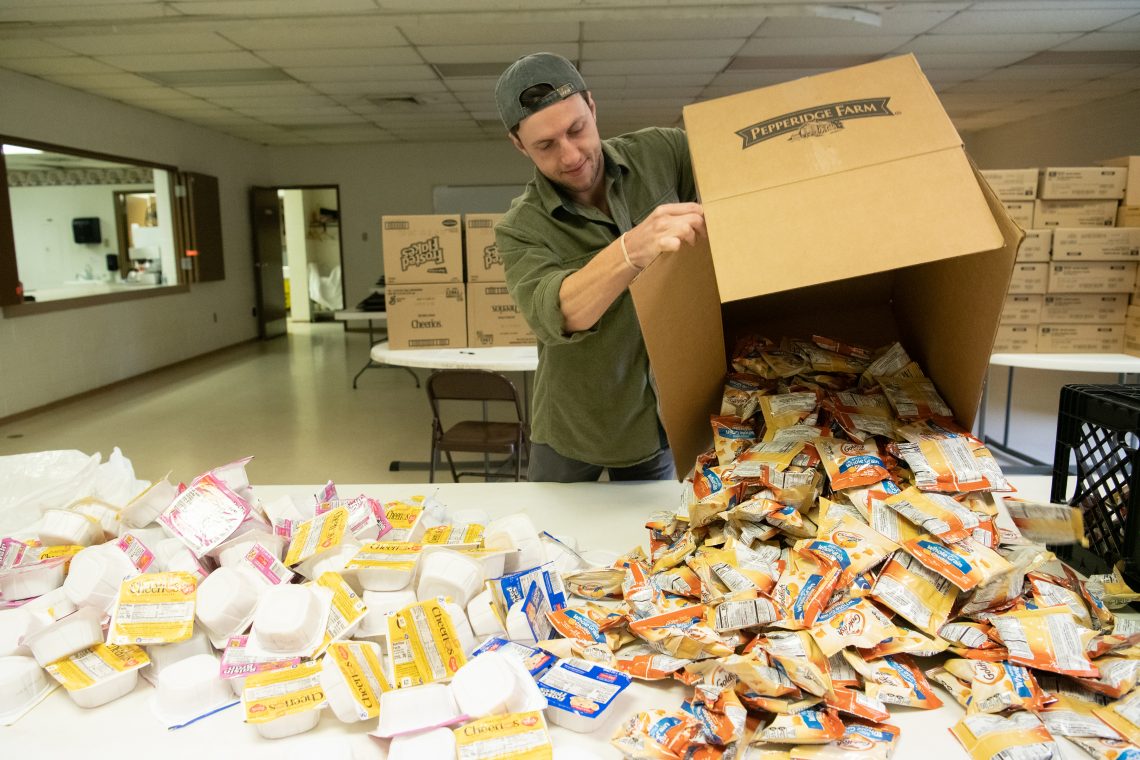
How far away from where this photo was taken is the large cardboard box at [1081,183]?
3334mm

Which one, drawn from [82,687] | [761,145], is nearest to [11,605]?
[82,687]

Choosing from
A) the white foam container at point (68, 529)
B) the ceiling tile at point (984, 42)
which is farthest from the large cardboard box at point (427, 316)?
the ceiling tile at point (984, 42)

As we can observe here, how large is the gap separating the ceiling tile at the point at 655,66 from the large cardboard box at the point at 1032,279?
10.4ft

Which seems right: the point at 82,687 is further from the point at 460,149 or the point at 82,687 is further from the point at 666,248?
the point at 460,149

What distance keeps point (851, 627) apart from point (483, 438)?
2516mm

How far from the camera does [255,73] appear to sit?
5.72 metres

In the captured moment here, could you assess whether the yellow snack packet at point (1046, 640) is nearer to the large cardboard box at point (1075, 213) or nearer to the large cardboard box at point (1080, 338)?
the large cardboard box at point (1080, 338)

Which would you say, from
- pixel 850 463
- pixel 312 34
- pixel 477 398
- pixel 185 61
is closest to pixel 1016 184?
pixel 477 398

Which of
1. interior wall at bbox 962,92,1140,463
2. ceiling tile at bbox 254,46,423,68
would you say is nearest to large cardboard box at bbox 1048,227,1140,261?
interior wall at bbox 962,92,1140,463

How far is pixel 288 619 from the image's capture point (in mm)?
777

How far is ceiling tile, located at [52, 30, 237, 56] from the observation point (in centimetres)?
457

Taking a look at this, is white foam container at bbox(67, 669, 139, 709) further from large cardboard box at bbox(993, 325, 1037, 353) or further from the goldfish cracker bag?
large cardboard box at bbox(993, 325, 1037, 353)

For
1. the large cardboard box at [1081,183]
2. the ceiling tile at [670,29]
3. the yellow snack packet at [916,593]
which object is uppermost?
the ceiling tile at [670,29]

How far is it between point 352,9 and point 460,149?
17.8 ft
